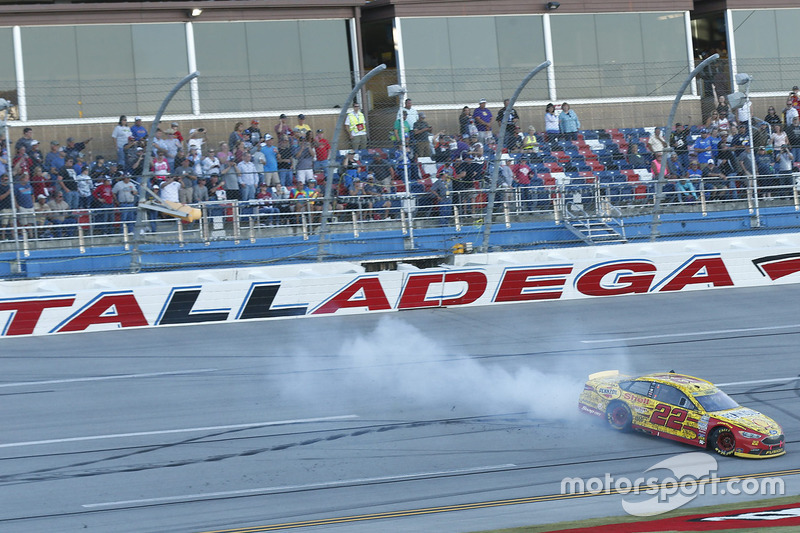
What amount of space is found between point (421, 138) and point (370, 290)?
3045 millimetres

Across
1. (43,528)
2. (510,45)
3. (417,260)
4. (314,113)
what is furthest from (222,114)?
(43,528)

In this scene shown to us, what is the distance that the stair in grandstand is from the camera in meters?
19.5

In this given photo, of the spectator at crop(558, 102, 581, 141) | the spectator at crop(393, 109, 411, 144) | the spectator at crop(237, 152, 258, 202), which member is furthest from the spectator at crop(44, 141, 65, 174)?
the spectator at crop(558, 102, 581, 141)

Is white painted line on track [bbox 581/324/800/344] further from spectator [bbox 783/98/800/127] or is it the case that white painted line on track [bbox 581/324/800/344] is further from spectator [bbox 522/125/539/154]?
spectator [bbox 783/98/800/127]

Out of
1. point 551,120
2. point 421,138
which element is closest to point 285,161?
point 421,138

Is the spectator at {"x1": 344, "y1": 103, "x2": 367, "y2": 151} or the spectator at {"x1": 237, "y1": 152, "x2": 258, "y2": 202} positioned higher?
the spectator at {"x1": 344, "y1": 103, "x2": 367, "y2": 151}

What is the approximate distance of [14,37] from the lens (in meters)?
22.4

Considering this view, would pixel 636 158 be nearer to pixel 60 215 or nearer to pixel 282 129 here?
pixel 282 129

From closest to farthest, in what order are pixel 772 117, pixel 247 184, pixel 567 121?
pixel 247 184
pixel 567 121
pixel 772 117

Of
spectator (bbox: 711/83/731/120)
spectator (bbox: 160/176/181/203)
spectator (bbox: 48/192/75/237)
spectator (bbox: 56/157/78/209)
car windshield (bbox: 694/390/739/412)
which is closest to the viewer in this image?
car windshield (bbox: 694/390/739/412)

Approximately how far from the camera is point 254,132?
1911cm

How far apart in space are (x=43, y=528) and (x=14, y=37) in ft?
53.3

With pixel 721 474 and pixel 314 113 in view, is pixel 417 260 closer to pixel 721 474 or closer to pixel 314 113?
pixel 314 113

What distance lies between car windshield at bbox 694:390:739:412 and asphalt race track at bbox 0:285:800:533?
55 cm
